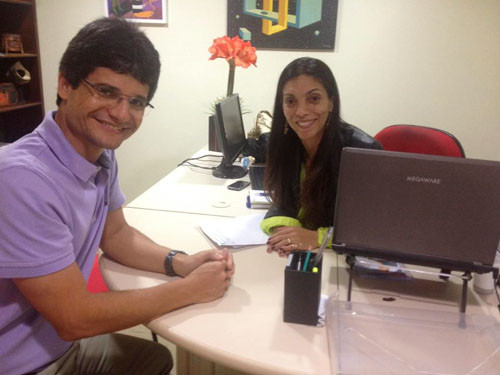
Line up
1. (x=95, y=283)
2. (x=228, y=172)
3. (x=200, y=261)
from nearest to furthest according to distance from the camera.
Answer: (x=200, y=261), (x=95, y=283), (x=228, y=172)

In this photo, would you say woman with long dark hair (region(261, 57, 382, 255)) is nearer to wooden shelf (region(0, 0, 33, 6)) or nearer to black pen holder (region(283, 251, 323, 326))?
black pen holder (region(283, 251, 323, 326))

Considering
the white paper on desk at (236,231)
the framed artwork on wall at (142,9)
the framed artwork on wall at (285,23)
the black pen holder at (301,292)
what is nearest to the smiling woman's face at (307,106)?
the white paper on desk at (236,231)

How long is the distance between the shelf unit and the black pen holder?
2706mm

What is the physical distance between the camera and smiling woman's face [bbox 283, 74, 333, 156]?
1.58 metres

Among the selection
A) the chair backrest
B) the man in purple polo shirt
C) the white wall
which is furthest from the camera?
the white wall

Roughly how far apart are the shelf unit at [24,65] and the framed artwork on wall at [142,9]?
0.64 metres

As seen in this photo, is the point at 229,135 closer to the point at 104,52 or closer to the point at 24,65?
the point at 104,52

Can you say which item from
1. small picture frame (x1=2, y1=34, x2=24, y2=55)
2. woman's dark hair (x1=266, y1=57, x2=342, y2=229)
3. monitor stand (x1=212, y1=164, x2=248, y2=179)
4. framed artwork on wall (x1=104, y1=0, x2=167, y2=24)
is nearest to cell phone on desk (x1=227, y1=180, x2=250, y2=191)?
monitor stand (x1=212, y1=164, x2=248, y2=179)

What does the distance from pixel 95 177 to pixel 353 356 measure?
767mm

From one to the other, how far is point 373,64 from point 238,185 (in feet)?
4.37

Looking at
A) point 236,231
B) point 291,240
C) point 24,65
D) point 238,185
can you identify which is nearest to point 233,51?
point 238,185

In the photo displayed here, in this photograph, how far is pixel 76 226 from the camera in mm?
998

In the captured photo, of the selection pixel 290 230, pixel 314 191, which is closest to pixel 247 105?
pixel 314 191

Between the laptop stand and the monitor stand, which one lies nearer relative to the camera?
the laptop stand
